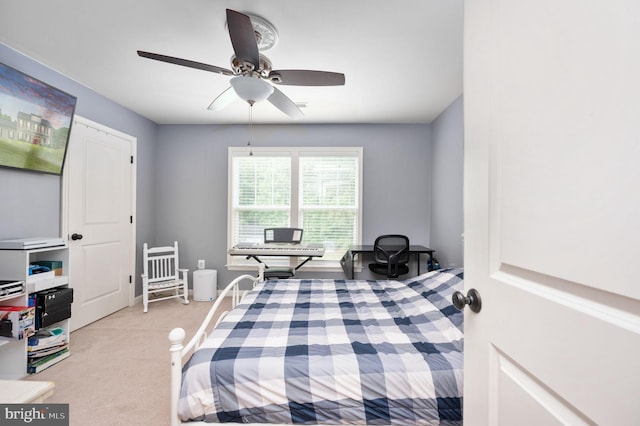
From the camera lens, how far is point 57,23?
1970 millimetres

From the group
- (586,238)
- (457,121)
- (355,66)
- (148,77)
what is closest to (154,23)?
(148,77)

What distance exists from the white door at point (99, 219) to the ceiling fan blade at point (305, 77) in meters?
2.38

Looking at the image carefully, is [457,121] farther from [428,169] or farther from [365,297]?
Result: [365,297]

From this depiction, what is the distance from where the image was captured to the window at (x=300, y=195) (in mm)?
4062

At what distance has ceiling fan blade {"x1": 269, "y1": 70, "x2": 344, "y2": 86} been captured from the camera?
1904 mm

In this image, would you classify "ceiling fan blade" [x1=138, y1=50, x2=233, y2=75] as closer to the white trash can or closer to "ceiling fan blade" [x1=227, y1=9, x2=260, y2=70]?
"ceiling fan blade" [x1=227, y1=9, x2=260, y2=70]

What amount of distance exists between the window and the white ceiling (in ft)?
3.20

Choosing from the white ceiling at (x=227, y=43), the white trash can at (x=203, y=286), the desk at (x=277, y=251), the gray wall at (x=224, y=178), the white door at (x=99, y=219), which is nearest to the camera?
the white ceiling at (x=227, y=43)

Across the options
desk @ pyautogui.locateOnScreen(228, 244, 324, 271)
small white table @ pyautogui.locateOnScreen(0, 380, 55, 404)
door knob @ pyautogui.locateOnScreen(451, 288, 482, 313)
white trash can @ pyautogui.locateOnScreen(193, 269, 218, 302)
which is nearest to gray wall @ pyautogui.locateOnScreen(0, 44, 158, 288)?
white trash can @ pyautogui.locateOnScreen(193, 269, 218, 302)

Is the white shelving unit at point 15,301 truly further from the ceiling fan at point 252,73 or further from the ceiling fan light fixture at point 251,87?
the ceiling fan light fixture at point 251,87

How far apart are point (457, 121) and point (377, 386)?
300cm

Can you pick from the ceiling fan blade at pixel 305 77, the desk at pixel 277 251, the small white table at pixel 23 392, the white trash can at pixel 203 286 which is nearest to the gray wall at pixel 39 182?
the white trash can at pixel 203 286

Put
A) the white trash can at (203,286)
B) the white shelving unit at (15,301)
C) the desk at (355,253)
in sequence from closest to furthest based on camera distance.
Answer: the white shelving unit at (15,301), the desk at (355,253), the white trash can at (203,286)

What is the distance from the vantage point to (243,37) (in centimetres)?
155
